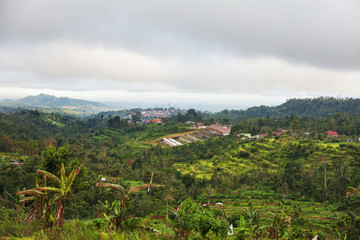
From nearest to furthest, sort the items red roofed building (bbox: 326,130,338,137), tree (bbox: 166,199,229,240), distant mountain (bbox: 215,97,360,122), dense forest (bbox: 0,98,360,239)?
tree (bbox: 166,199,229,240), dense forest (bbox: 0,98,360,239), red roofed building (bbox: 326,130,338,137), distant mountain (bbox: 215,97,360,122)

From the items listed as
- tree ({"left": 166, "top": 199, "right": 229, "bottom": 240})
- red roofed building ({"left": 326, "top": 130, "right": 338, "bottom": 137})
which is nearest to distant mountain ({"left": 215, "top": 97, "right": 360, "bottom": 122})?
red roofed building ({"left": 326, "top": 130, "right": 338, "bottom": 137})

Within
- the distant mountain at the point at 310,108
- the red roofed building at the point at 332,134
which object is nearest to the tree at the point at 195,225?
the red roofed building at the point at 332,134

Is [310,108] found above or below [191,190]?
above

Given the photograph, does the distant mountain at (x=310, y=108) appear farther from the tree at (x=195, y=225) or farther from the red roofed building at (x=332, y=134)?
the tree at (x=195, y=225)

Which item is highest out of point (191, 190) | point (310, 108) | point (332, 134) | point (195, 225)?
point (310, 108)

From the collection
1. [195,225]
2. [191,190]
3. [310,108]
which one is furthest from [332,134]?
[310,108]

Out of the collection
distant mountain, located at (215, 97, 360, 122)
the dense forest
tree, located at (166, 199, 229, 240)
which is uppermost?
distant mountain, located at (215, 97, 360, 122)

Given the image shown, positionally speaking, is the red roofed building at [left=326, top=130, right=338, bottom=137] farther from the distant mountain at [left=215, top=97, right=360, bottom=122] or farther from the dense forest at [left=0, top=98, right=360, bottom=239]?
the distant mountain at [left=215, top=97, right=360, bottom=122]

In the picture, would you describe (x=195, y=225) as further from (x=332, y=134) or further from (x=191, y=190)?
(x=332, y=134)

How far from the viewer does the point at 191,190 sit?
20.3m

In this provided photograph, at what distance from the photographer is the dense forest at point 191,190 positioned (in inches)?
136

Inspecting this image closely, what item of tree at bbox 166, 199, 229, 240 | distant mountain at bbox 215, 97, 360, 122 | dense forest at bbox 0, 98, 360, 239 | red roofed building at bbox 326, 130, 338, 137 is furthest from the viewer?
distant mountain at bbox 215, 97, 360, 122

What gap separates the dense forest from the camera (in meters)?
3.45

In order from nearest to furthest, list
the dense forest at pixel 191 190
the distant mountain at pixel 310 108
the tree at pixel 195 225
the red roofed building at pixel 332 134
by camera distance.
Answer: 1. the tree at pixel 195 225
2. the dense forest at pixel 191 190
3. the red roofed building at pixel 332 134
4. the distant mountain at pixel 310 108
